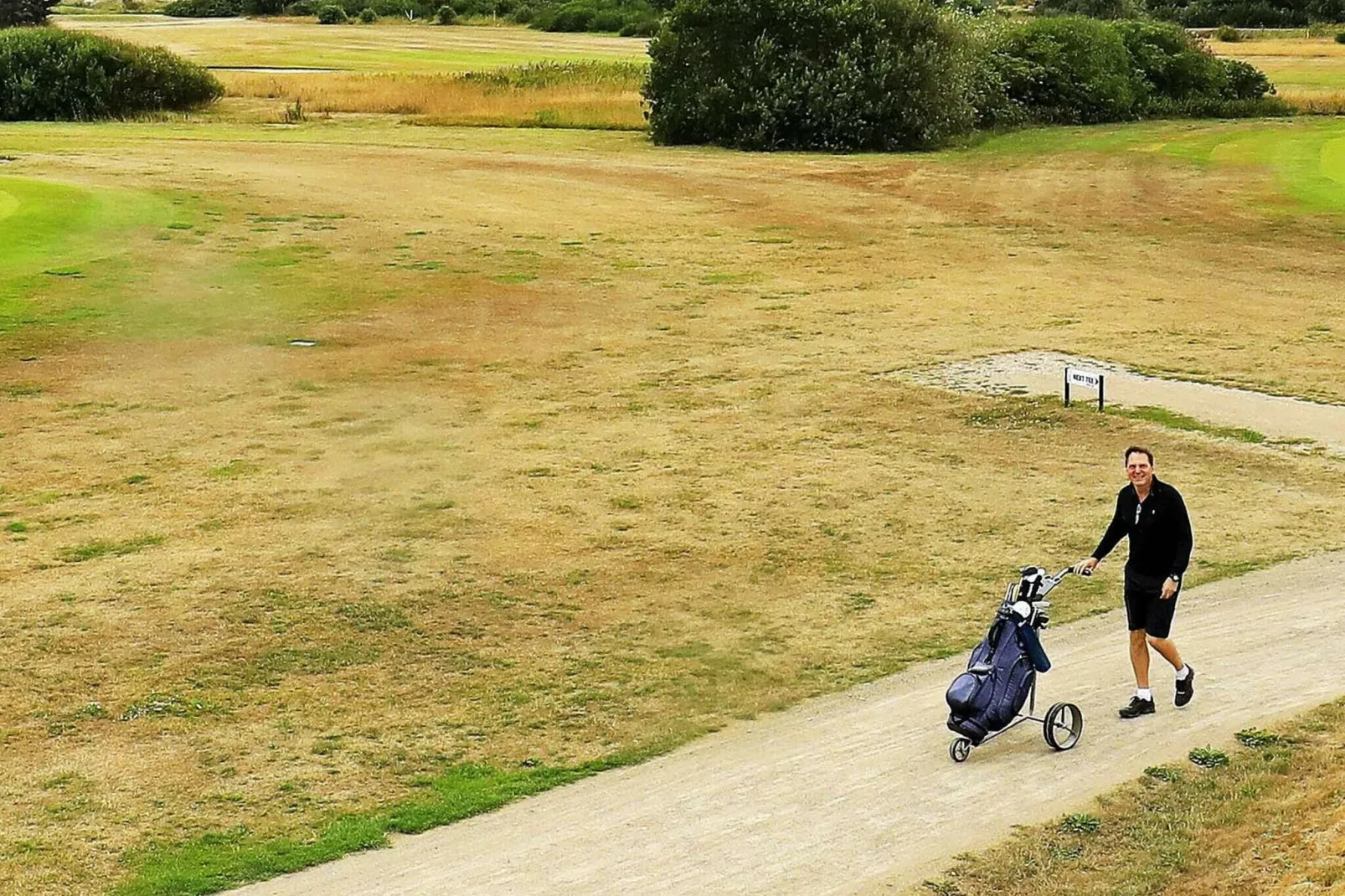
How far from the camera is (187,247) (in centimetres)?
3020

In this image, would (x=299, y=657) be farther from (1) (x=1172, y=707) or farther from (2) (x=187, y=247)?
(2) (x=187, y=247)

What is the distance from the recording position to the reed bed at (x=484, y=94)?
55.6 meters

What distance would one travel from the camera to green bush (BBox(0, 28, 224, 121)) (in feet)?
183

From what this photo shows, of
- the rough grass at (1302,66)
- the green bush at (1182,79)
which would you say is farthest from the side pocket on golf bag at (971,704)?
the green bush at (1182,79)

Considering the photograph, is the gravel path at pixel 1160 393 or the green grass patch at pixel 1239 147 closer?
the gravel path at pixel 1160 393

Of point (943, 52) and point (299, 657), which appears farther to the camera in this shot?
point (943, 52)

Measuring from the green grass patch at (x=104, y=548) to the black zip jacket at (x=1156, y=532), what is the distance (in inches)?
334

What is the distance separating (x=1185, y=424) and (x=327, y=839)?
11.9 meters

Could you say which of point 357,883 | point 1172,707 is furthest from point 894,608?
point 357,883

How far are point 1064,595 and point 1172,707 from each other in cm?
259

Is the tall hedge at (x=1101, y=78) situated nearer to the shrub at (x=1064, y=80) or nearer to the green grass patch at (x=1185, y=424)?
the shrub at (x=1064, y=80)

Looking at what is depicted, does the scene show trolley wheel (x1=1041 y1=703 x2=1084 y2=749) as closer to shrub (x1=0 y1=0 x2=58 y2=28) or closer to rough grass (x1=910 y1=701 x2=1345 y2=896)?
rough grass (x1=910 y1=701 x2=1345 y2=896)

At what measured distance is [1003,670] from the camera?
33.9 ft

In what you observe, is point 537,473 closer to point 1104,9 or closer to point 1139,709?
point 1139,709
